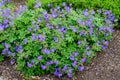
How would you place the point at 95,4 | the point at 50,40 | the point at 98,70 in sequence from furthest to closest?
the point at 95,4
the point at 98,70
the point at 50,40

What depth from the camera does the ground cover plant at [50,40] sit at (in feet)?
14.1

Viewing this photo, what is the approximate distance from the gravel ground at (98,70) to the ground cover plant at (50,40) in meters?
0.10

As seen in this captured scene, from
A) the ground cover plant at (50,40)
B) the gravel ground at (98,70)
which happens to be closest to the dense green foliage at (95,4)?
the ground cover plant at (50,40)

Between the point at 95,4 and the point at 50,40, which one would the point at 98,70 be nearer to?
the point at 50,40

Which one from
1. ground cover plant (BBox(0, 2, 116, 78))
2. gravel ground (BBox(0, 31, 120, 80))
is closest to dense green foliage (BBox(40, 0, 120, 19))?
ground cover plant (BBox(0, 2, 116, 78))

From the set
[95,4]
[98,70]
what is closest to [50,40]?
[98,70]

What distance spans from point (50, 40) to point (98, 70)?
857 mm

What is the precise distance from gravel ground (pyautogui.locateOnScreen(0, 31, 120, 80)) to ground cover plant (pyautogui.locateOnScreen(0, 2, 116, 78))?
0.10m

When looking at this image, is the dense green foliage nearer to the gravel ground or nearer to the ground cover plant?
the ground cover plant

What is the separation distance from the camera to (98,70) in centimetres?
461

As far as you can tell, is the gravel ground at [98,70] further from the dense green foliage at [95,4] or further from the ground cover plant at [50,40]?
the dense green foliage at [95,4]

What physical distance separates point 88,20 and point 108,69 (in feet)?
2.61

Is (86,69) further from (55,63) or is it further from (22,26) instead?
(22,26)

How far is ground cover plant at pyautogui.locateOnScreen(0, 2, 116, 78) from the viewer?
4.29 m
